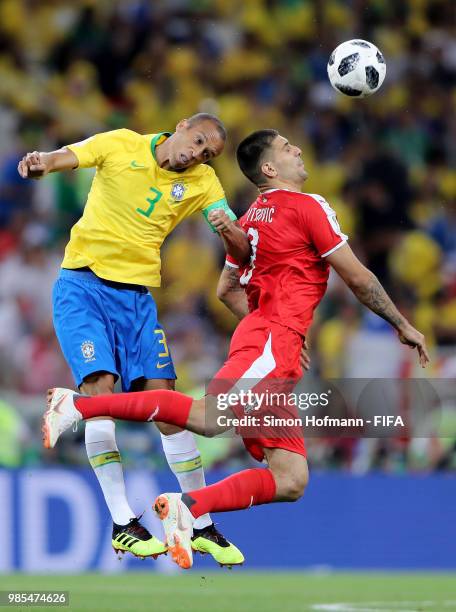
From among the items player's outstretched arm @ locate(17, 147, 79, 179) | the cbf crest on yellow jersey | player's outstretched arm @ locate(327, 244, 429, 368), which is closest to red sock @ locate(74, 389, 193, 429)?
the cbf crest on yellow jersey

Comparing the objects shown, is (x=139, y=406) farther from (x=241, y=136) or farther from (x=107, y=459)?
(x=241, y=136)

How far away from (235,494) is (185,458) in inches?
30.2

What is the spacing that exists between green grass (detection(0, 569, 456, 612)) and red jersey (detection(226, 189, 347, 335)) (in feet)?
6.83

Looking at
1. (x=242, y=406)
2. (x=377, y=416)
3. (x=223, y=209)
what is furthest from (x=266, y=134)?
(x=377, y=416)

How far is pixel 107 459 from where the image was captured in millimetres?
7688

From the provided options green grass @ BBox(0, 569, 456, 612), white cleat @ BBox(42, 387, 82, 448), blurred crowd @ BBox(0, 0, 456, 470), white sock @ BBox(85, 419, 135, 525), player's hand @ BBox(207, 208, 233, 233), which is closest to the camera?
white cleat @ BBox(42, 387, 82, 448)

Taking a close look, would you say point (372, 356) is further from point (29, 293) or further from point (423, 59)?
point (423, 59)

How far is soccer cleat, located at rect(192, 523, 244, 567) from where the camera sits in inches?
291

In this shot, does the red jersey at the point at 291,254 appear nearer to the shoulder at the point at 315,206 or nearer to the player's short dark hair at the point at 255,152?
the shoulder at the point at 315,206

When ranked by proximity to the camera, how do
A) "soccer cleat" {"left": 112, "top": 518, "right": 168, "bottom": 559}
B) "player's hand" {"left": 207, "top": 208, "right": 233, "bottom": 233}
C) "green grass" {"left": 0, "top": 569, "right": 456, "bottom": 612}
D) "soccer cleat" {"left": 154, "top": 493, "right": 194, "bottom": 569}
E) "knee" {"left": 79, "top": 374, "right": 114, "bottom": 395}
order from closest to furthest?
"soccer cleat" {"left": 154, "top": 493, "right": 194, "bottom": 569}, "soccer cleat" {"left": 112, "top": 518, "right": 168, "bottom": 559}, "player's hand" {"left": 207, "top": 208, "right": 233, "bottom": 233}, "knee" {"left": 79, "top": 374, "right": 114, "bottom": 395}, "green grass" {"left": 0, "top": 569, "right": 456, "bottom": 612}

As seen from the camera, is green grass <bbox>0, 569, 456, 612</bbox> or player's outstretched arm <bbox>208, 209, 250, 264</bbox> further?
green grass <bbox>0, 569, 456, 612</bbox>

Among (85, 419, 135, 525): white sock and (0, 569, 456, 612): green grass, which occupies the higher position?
(85, 419, 135, 525): white sock

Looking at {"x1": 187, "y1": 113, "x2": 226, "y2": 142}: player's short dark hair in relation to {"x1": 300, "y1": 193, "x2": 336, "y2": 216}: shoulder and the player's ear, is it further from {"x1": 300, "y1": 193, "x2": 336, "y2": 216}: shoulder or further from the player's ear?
{"x1": 300, "y1": 193, "x2": 336, "y2": 216}: shoulder

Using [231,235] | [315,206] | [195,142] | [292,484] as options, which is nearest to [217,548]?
[292,484]
